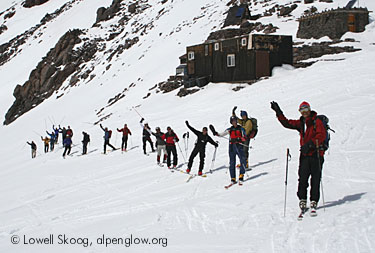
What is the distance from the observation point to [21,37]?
83500 mm

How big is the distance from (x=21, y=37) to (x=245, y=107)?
78.1 metres

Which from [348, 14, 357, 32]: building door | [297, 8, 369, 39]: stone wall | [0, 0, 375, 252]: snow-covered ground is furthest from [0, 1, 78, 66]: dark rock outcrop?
[348, 14, 357, 32]: building door

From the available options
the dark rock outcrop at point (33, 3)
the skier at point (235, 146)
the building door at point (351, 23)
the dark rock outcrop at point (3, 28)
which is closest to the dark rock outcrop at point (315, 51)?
the building door at point (351, 23)

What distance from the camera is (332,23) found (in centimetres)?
3500

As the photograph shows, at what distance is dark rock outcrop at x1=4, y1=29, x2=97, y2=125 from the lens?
57188 millimetres

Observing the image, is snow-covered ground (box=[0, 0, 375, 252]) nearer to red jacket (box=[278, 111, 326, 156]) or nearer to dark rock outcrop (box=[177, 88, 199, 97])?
red jacket (box=[278, 111, 326, 156])

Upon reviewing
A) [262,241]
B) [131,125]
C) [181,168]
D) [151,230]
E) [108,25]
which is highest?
[108,25]

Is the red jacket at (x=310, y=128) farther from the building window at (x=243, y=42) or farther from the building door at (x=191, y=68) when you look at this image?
the building door at (x=191, y=68)

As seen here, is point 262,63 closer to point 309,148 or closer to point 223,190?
point 223,190

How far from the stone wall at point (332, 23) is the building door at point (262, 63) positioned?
9.68 m

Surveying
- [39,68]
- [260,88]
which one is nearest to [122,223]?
[260,88]

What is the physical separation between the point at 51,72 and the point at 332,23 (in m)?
45.8

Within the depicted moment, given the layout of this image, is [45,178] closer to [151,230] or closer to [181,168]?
[181,168]

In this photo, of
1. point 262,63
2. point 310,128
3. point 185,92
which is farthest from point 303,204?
point 185,92
